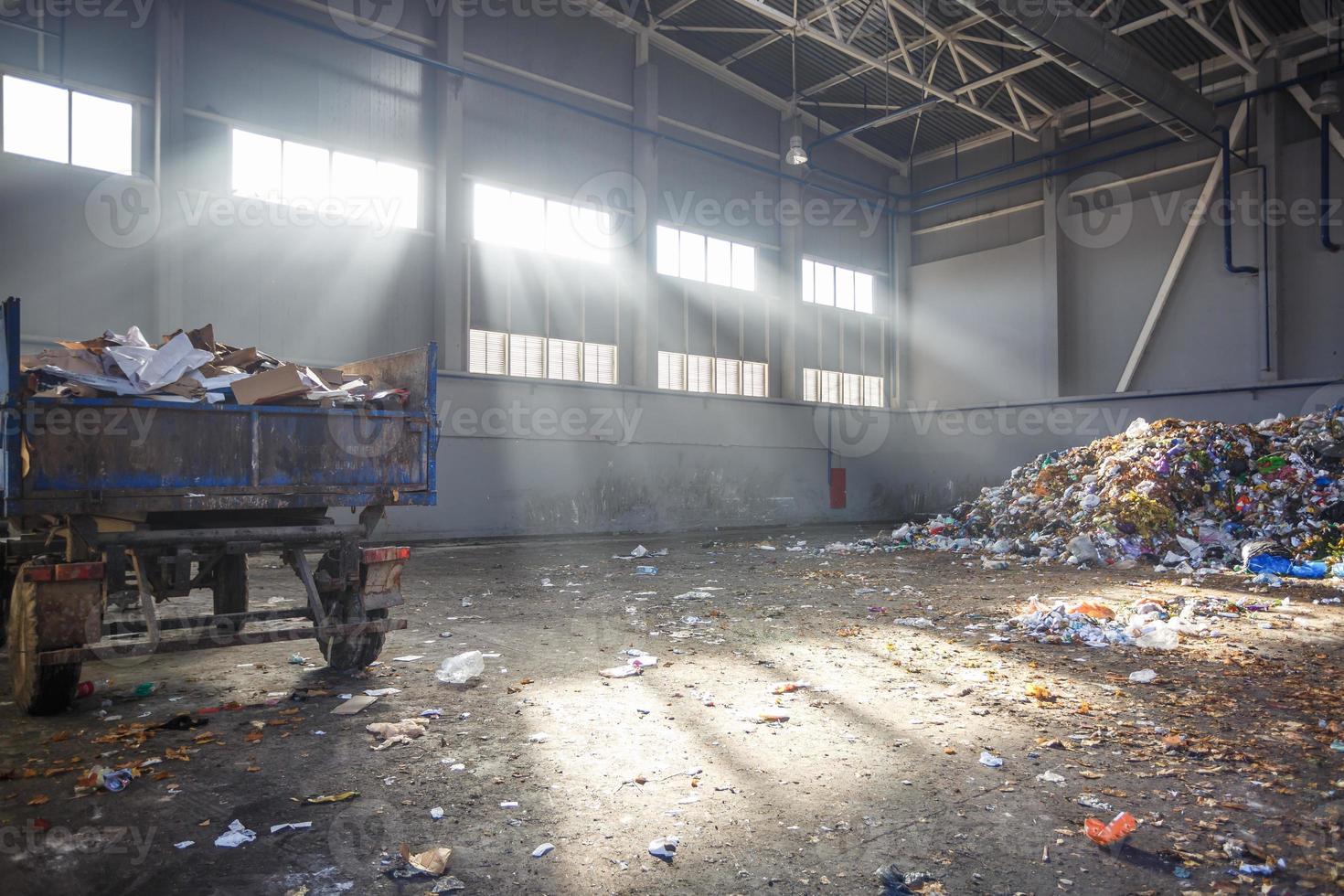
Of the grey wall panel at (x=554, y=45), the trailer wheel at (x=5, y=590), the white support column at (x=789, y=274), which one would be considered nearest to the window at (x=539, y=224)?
the grey wall panel at (x=554, y=45)

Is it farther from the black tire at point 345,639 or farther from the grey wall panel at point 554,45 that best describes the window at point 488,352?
the black tire at point 345,639

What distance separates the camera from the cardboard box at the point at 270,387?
4148 millimetres

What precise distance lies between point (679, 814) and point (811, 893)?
625mm

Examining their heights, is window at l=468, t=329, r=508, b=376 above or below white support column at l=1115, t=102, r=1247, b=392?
below

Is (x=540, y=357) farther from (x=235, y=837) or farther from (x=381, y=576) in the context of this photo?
(x=235, y=837)

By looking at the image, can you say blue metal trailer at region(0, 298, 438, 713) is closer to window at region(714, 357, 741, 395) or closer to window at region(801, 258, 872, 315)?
window at region(714, 357, 741, 395)

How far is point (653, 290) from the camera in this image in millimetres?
15375

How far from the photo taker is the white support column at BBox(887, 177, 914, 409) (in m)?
20.5

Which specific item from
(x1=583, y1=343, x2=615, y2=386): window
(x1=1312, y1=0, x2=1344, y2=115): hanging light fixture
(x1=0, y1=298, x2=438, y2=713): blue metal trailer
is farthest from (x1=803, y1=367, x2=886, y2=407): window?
(x1=0, y1=298, x2=438, y2=713): blue metal trailer

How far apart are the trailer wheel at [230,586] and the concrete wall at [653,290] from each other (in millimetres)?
7156

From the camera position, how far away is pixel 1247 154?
14.8 m

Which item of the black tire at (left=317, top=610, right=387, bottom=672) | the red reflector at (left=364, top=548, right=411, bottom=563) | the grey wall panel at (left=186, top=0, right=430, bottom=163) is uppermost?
the grey wall panel at (left=186, top=0, right=430, bottom=163)

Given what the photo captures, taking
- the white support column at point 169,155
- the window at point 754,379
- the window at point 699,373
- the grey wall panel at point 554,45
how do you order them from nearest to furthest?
the white support column at point 169,155, the grey wall panel at point 554,45, the window at point 699,373, the window at point 754,379

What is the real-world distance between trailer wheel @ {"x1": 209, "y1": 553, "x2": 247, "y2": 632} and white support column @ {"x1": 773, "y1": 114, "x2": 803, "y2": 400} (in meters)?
13.9
